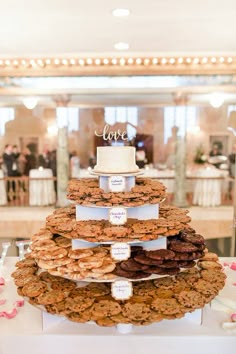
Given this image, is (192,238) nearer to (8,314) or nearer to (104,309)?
(104,309)

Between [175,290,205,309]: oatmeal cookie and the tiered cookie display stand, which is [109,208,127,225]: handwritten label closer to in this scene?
the tiered cookie display stand

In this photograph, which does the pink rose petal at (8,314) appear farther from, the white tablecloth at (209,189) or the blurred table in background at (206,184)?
the white tablecloth at (209,189)

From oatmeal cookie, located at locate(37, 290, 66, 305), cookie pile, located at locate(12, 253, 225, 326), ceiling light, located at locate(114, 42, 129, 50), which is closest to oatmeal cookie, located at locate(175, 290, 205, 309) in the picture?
cookie pile, located at locate(12, 253, 225, 326)

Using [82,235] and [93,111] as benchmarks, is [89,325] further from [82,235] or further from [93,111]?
[93,111]

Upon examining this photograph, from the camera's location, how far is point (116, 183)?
1978 millimetres

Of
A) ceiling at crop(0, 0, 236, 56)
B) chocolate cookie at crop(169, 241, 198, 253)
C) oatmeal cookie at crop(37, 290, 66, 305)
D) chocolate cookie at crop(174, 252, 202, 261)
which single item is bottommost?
oatmeal cookie at crop(37, 290, 66, 305)

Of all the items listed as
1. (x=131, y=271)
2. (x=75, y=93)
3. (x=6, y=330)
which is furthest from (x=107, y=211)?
(x=75, y=93)

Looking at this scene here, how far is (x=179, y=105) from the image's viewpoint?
6113mm

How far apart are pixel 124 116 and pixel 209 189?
2.01m

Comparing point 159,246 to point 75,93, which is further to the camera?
point 75,93

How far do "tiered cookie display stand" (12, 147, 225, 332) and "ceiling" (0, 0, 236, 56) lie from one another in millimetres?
1428

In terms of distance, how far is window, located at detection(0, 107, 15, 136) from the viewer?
21.0 ft

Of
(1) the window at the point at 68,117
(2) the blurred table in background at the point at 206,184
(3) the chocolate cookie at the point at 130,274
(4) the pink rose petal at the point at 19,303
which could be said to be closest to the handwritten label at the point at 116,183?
(3) the chocolate cookie at the point at 130,274

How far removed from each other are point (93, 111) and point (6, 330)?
5.18 meters
